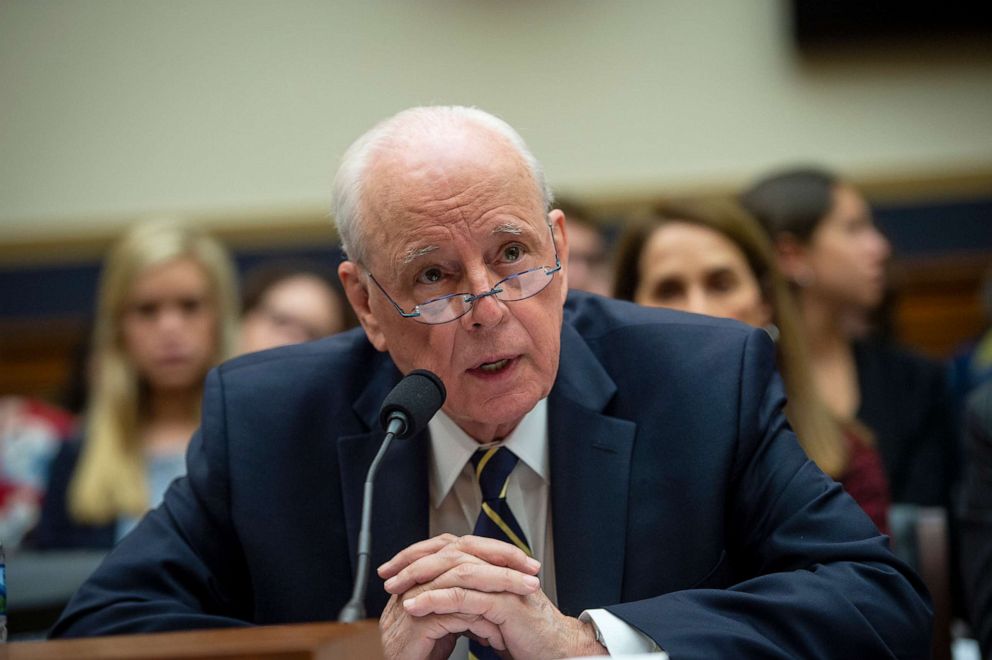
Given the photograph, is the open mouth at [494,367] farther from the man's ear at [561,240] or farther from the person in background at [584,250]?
the person in background at [584,250]

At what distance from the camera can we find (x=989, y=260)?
5.08 metres

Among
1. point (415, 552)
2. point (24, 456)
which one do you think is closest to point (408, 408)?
point (415, 552)

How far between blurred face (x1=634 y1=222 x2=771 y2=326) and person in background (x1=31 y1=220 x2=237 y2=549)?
1.37m

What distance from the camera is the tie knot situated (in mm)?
1839

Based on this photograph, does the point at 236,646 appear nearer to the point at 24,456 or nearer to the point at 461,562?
the point at 461,562

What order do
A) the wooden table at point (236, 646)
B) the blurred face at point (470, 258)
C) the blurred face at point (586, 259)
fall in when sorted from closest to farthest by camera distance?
the wooden table at point (236, 646)
the blurred face at point (470, 258)
the blurred face at point (586, 259)

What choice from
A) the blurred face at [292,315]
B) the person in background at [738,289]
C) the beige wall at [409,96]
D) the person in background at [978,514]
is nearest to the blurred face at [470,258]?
the person in background at [978,514]

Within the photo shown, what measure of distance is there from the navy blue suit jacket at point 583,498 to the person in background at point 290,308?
5.55 ft

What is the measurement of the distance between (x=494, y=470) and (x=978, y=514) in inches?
38.4

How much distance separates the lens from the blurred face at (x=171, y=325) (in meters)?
3.52

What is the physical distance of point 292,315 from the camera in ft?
12.3

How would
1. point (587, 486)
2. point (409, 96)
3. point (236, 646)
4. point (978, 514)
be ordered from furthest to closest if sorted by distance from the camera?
point (409, 96) < point (978, 514) < point (587, 486) < point (236, 646)

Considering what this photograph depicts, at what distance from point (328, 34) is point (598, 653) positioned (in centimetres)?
418

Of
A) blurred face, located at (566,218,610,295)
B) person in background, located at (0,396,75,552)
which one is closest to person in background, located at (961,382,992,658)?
blurred face, located at (566,218,610,295)
